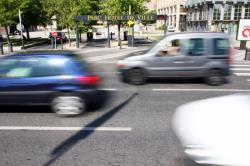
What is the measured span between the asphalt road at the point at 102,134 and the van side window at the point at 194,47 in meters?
1.83

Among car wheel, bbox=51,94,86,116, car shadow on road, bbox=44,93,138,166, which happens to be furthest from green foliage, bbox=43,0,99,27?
car wheel, bbox=51,94,86,116

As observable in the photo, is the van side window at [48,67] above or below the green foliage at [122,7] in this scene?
below

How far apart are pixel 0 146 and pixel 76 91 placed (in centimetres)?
223

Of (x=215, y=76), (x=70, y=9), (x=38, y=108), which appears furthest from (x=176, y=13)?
(x=38, y=108)

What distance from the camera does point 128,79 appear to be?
420 inches

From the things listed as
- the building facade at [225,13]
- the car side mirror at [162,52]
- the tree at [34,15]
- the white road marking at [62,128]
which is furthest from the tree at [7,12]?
the building facade at [225,13]

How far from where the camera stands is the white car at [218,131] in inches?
123

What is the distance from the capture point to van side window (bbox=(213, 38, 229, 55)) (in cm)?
1004

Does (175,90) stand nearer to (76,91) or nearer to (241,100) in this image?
(76,91)

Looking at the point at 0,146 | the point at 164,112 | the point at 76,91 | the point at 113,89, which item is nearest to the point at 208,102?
the point at 164,112

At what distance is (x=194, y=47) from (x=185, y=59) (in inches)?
22.1

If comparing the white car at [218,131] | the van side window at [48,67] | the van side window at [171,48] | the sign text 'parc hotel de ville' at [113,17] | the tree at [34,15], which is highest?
the tree at [34,15]

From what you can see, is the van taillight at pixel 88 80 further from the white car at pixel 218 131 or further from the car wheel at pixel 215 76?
the car wheel at pixel 215 76

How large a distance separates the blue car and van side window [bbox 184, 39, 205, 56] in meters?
4.66
